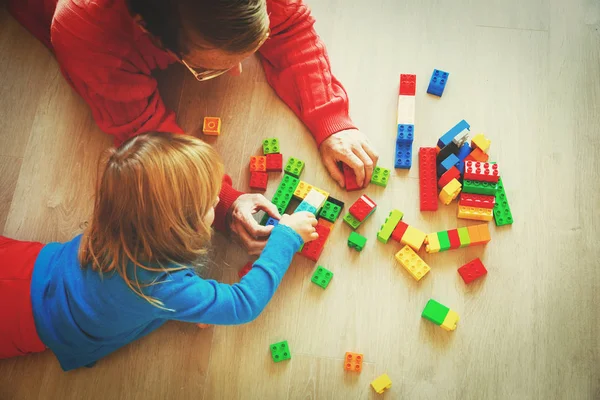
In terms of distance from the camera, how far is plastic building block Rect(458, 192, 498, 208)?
1592mm

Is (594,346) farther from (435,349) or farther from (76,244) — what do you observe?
(76,244)

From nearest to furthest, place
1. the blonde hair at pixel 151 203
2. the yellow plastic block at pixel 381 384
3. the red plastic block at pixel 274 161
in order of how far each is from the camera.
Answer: the blonde hair at pixel 151 203
the yellow plastic block at pixel 381 384
the red plastic block at pixel 274 161

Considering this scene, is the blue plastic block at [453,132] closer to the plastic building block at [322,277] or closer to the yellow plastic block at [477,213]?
the yellow plastic block at [477,213]

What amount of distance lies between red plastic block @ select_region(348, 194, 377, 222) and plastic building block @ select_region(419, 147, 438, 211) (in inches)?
6.9

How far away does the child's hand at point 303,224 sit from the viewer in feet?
4.83

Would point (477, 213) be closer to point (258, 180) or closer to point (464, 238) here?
point (464, 238)

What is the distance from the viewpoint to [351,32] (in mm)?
1821

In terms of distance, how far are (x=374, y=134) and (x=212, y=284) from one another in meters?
0.76

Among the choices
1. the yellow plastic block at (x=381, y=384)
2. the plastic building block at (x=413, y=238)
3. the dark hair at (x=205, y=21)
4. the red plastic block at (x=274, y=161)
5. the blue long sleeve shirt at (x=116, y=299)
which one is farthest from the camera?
the red plastic block at (x=274, y=161)

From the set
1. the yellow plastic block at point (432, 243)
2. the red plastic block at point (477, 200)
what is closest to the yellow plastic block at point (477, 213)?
the red plastic block at point (477, 200)

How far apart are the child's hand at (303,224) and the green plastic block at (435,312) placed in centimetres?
41

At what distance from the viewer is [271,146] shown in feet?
5.52

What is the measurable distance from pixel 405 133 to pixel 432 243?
0.37m

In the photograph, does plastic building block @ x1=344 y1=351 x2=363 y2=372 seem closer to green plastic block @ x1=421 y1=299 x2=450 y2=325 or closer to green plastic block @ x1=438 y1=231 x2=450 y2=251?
green plastic block @ x1=421 y1=299 x2=450 y2=325
